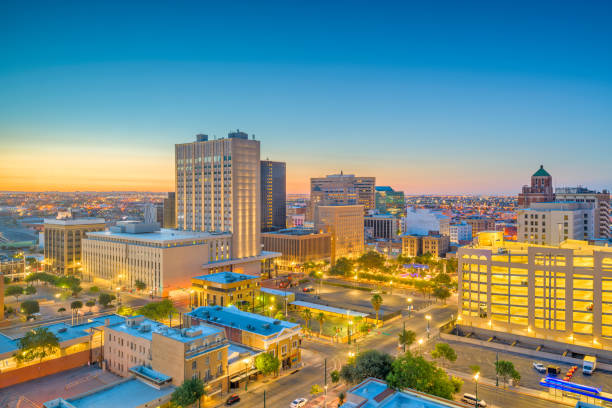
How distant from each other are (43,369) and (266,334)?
30032 millimetres

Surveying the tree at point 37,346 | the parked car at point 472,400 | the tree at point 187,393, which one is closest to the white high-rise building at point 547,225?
the parked car at point 472,400

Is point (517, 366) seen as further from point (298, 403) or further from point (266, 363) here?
point (266, 363)

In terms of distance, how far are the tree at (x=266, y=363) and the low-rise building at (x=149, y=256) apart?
59923 millimetres

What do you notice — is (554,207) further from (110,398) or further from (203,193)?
(110,398)

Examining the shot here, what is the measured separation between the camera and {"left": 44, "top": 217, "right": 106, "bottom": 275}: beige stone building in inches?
5305

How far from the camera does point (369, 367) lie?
48.8m

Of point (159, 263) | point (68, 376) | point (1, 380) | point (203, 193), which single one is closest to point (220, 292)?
point (159, 263)

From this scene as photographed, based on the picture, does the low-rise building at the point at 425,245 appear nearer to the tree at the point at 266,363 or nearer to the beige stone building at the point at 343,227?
the beige stone building at the point at 343,227

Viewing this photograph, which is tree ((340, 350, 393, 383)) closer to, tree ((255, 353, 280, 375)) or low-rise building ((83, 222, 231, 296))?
tree ((255, 353, 280, 375))

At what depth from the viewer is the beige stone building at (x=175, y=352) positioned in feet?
154

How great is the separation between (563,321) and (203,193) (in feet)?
348

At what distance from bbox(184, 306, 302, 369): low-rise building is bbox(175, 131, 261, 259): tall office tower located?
217 ft

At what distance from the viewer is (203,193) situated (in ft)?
452

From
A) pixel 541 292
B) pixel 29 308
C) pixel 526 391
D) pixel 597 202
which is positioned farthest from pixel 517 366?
pixel 597 202
